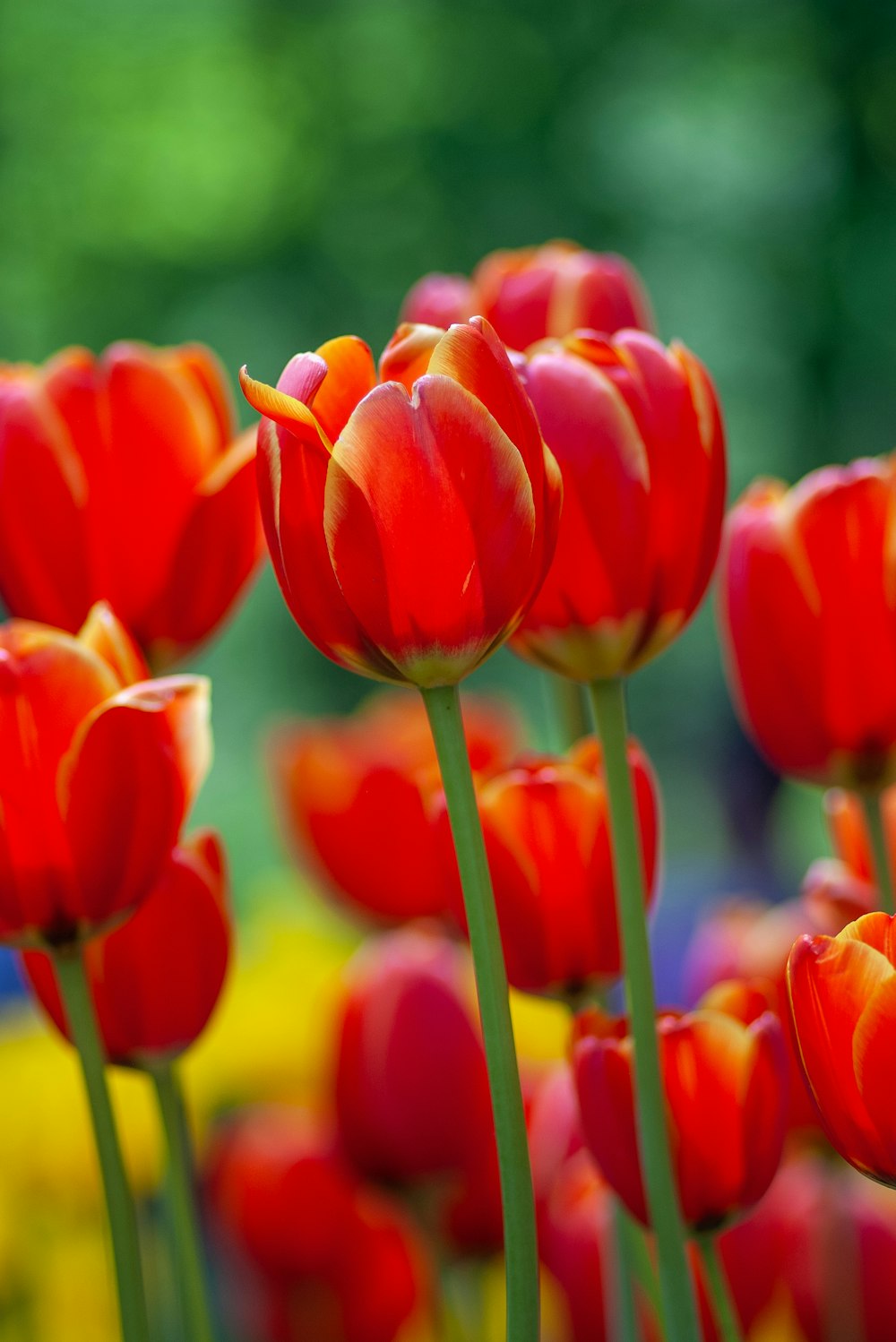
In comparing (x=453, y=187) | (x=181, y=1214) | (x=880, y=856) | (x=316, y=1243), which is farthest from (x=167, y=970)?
(x=453, y=187)

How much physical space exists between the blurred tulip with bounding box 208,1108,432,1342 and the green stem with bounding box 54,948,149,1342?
0.86ft

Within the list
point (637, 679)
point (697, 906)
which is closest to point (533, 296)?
point (697, 906)

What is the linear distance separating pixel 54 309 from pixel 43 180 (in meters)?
0.45

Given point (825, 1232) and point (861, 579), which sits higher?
point (861, 579)

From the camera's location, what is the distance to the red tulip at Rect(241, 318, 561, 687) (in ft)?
0.84

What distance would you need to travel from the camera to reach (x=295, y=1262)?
57 cm

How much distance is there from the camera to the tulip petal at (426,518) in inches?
10.1

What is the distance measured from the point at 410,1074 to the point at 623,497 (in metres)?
0.23

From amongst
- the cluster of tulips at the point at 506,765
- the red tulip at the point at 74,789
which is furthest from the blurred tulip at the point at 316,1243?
the red tulip at the point at 74,789

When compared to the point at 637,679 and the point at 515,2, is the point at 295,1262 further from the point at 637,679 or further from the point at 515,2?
the point at 515,2

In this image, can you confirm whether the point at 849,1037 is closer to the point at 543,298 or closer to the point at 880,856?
the point at 880,856

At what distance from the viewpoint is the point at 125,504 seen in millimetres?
381

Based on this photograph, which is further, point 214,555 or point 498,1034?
point 214,555

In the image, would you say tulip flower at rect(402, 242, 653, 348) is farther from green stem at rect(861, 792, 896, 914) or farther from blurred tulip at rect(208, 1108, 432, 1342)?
blurred tulip at rect(208, 1108, 432, 1342)
